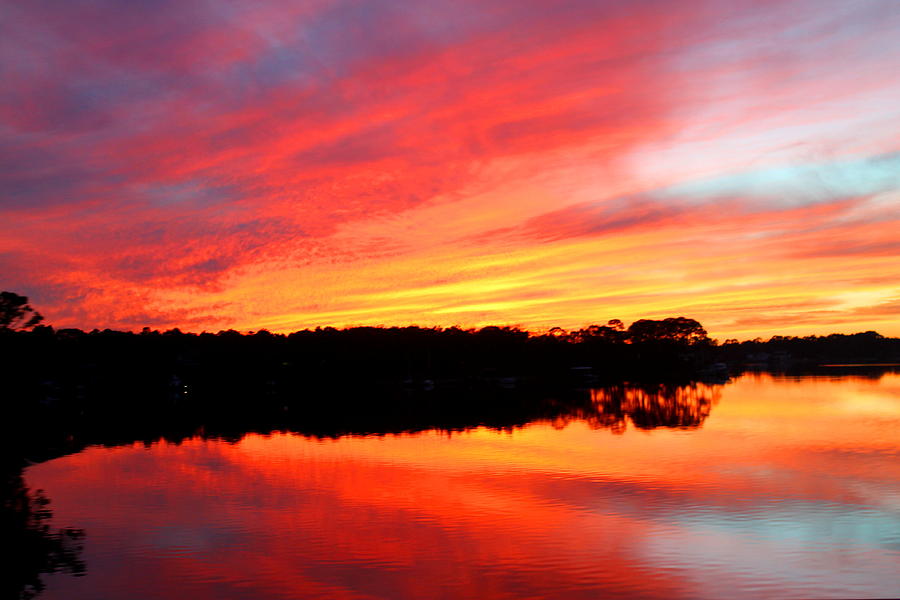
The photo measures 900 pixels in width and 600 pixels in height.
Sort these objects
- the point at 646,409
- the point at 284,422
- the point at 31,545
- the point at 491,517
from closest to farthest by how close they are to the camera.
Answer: the point at 31,545 → the point at 491,517 → the point at 284,422 → the point at 646,409

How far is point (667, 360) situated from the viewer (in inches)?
6250

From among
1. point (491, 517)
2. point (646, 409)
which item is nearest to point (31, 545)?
point (491, 517)

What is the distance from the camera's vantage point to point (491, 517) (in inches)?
926

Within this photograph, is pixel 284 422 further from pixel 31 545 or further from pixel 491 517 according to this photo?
pixel 491 517

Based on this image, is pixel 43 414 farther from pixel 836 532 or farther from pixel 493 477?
pixel 836 532

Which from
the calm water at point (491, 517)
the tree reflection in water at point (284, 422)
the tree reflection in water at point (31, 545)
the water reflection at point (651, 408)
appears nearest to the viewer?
the calm water at point (491, 517)

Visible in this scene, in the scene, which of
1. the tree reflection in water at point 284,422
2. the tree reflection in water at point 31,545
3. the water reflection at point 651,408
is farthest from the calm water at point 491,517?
the water reflection at point 651,408

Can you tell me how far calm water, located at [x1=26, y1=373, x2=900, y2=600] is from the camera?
56.6ft

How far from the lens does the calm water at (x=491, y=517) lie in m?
17.3

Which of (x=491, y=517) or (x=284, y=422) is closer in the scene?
(x=491, y=517)

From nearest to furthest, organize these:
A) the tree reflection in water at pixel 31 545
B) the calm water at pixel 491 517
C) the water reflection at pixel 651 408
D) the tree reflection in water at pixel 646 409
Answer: the calm water at pixel 491 517, the tree reflection in water at pixel 31 545, the tree reflection in water at pixel 646 409, the water reflection at pixel 651 408

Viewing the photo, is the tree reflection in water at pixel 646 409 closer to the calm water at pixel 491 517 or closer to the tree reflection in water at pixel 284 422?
the tree reflection in water at pixel 284 422

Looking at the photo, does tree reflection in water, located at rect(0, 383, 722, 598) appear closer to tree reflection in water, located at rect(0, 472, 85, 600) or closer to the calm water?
tree reflection in water, located at rect(0, 472, 85, 600)

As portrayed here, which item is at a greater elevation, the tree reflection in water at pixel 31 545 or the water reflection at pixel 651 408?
the water reflection at pixel 651 408
